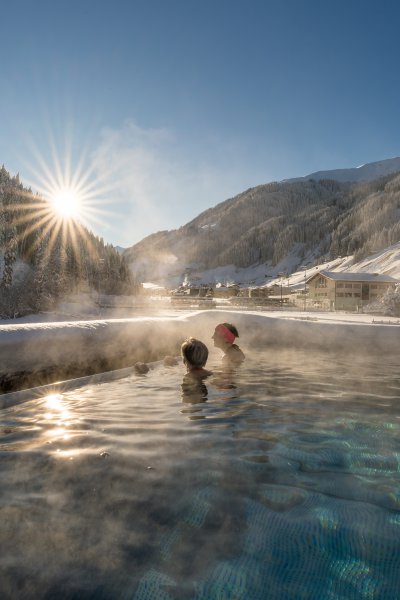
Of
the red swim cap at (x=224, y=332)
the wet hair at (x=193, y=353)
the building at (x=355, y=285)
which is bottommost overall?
the wet hair at (x=193, y=353)

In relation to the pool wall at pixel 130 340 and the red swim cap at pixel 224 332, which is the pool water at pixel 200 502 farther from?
the red swim cap at pixel 224 332

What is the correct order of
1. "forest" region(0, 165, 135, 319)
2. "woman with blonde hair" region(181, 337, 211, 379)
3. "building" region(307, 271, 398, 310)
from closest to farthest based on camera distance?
1. "woman with blonde hair" region(181, 337, 211, 379)
2. "forest" region(0, 165, 135, 319)
3. "building" region(307, 271, 398, 310)

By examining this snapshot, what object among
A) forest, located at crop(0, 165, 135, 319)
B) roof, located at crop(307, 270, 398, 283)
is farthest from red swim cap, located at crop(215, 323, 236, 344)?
roof, located at crop(307, 270, 398, 283)

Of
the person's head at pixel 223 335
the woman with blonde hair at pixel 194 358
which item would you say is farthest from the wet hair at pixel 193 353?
the person's head at pixel 223 335

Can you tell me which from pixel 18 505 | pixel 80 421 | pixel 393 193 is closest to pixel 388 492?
pixel 18 505

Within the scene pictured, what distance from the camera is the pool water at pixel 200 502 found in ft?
5.38

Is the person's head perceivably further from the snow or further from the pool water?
the pool water

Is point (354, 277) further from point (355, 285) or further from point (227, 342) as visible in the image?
point (227, 342)

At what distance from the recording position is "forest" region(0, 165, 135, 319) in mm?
26938

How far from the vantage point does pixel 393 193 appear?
18912cm

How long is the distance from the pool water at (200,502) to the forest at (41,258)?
24247mm

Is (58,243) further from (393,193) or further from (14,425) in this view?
(393,193)

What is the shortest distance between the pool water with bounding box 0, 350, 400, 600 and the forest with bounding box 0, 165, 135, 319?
24.2 m

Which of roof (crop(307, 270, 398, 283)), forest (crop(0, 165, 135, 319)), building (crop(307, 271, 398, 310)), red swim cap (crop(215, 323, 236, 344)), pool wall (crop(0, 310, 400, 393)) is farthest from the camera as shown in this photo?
building (crop(307, 271, 398, 310))
